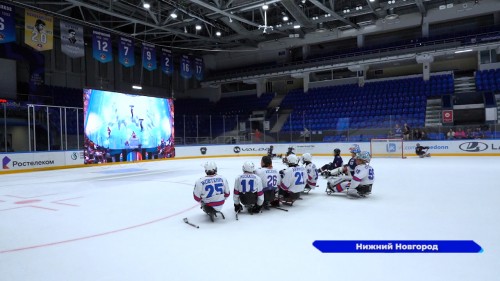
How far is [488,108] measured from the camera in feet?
67.8

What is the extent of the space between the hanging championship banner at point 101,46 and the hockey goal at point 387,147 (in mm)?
16921

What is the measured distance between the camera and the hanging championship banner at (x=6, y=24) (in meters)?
13.8

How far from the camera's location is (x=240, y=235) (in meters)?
4.59

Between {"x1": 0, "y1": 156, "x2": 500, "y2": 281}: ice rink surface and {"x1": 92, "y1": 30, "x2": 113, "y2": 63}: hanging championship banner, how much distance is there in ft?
41.8

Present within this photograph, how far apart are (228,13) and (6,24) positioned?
11.2 m

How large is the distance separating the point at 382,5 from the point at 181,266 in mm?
22797

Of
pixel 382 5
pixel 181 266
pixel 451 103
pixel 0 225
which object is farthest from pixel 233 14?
pixel 181 266

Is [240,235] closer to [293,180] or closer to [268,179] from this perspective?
[268,179]

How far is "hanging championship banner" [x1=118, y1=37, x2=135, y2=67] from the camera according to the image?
20531 mm

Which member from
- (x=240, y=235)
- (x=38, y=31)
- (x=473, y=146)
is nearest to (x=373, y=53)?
(x=473, y=146)

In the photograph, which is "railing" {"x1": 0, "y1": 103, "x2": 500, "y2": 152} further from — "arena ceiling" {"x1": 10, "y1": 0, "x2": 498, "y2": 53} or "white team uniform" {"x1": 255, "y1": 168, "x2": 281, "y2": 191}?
"white team uniform" {"x1": 255, "y1": 168, "x2": 281, "y2": 191}

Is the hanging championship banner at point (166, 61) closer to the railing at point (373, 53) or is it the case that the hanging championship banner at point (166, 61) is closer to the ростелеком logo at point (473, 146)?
the railing at point (373, 53)

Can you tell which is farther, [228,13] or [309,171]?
[228,13]

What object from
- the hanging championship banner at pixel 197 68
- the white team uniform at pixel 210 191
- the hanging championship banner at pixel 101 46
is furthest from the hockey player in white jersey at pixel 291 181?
the hanging championship banner at pixel 197 68
